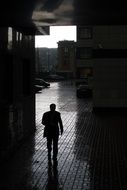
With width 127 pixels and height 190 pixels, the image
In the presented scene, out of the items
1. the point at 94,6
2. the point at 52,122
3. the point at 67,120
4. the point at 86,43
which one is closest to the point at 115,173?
the point at 52,122

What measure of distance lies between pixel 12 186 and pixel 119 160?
161 inches

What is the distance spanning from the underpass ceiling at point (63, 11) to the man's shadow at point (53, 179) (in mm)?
3984

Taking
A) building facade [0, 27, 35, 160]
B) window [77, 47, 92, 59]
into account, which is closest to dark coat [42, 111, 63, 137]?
building facade [0, 27, 35, 160]

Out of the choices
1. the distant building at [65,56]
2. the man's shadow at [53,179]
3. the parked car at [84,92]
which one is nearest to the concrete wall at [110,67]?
the parked car at [84,92]

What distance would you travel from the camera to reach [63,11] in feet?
36.3

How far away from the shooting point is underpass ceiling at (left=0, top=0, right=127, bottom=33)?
988 cm

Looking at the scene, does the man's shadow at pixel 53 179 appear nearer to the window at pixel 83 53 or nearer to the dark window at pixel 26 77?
the dark window at pixel 26 77

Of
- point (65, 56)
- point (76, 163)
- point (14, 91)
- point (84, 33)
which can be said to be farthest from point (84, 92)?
point (65, 56)

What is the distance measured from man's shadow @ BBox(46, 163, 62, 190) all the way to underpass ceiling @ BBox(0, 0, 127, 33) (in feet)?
13.1

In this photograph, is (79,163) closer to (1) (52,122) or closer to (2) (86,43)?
(1) (52,122)

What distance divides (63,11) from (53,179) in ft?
13.2

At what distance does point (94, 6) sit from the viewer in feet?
33.4

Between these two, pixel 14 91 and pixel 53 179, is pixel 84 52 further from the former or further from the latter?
pixel 53 179

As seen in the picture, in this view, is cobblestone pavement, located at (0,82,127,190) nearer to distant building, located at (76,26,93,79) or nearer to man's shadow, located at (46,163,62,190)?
man's shadow, located at (46,163,62,190)
